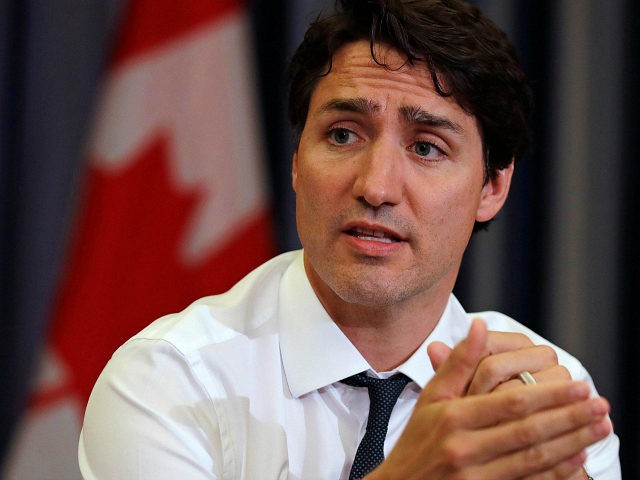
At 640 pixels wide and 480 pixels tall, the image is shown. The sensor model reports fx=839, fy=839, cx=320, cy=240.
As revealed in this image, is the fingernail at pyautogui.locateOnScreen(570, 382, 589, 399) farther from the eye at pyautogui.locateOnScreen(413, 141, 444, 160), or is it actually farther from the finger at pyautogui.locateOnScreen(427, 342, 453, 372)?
the eye at pyautogui.locateOnScreen(413, 141, 444, 160)

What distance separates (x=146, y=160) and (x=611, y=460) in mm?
1255

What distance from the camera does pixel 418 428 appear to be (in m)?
1.04

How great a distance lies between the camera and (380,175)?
1315 millimetres

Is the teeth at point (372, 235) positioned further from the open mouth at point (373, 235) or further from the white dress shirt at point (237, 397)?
the white dress shirt at point (237, 397)

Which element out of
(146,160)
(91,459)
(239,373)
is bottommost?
(91,459)

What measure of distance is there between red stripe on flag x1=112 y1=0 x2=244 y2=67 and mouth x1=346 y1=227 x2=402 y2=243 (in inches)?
37.8

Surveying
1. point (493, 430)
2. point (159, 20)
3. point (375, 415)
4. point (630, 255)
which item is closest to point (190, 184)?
point (159, 20)

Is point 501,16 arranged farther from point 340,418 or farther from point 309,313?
point 340,418

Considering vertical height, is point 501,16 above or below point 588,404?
above

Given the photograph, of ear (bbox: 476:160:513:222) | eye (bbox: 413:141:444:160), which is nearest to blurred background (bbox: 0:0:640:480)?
ear (bbox: 476:160:513:222)

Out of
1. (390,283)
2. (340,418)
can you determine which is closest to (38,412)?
(340,418)

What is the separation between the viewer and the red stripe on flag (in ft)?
6.80

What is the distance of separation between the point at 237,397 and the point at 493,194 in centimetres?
65

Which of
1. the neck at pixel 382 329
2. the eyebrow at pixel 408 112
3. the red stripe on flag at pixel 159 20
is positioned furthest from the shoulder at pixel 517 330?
the red stripe on flag at pixel 159 20
